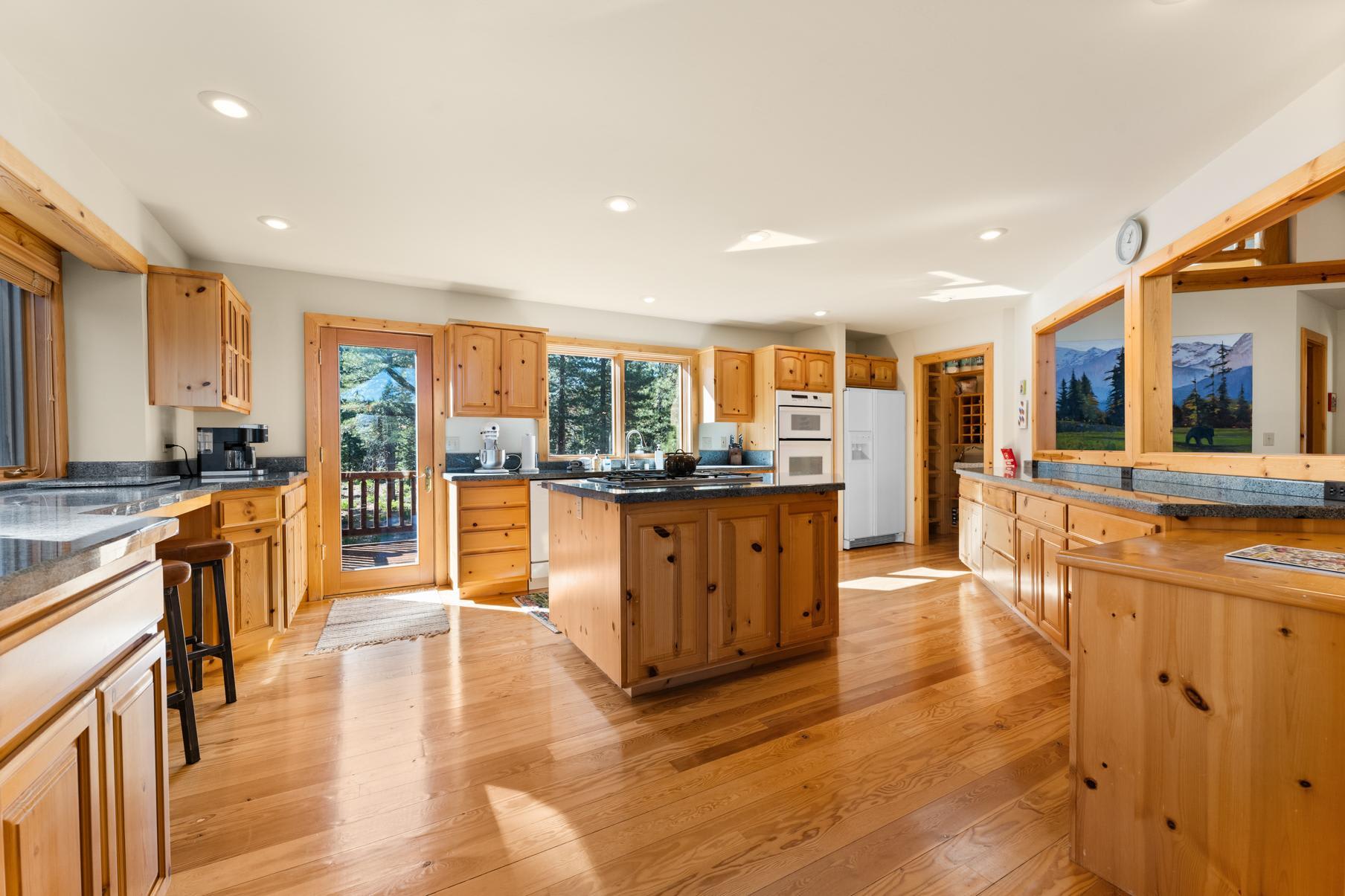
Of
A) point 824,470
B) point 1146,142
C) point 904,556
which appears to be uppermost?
point 1146,142

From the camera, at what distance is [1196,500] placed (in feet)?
7.32

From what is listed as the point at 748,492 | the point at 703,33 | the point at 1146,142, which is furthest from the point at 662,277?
the point at 1146,142

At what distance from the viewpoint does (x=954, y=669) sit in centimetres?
278

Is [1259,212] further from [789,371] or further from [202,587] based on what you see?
[202,587]

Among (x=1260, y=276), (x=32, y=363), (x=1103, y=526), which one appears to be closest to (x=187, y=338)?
(x=32, y=363)

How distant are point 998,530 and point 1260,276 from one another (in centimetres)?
198

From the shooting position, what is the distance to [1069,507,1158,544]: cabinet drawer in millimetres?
2285

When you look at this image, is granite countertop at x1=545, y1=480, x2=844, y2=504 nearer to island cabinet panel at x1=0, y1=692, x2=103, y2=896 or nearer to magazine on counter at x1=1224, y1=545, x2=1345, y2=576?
magazine on counter at x1=1224, y1=545, x2=1345, y2=576

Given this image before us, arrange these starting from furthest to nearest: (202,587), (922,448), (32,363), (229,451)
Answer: (922,448) < (229,451) < (32,363) < (202,587)

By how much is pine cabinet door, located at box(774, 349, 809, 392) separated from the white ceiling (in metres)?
2.15

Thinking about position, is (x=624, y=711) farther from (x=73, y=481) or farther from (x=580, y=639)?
(x=73, y=481)

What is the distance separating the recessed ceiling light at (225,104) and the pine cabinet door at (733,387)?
4.23 metres

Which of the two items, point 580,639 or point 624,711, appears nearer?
point 624,711

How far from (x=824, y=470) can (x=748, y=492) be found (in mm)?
3588
